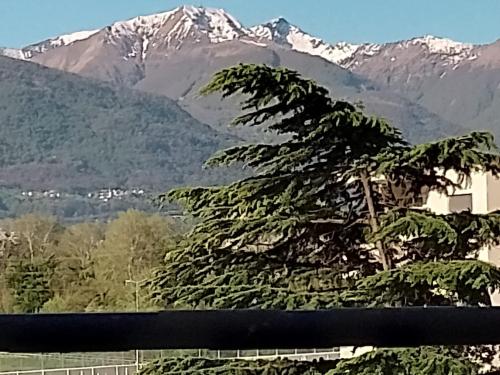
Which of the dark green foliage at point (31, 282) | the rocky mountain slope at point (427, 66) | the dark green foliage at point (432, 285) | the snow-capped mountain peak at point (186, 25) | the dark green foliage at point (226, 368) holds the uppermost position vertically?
the snow-capped mountain peak at point (186, 25)

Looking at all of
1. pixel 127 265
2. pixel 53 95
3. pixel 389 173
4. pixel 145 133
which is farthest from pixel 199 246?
pixel 53 95

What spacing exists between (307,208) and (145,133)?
180ft

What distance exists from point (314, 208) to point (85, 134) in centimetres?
5690

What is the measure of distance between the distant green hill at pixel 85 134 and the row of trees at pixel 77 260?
19.2 meters

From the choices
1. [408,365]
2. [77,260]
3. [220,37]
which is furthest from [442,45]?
[408,365]

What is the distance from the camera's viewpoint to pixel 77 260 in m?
15.8

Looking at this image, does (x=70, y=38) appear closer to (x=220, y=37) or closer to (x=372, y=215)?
(x=220, y=37)

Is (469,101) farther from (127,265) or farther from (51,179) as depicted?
(127,265)

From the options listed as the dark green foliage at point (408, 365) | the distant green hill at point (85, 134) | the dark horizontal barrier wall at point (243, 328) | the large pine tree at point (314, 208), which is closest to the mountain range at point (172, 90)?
the distant green hill at point (85, 134)

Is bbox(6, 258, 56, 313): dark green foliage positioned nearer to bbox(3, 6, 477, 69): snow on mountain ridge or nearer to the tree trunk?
the tree trunk

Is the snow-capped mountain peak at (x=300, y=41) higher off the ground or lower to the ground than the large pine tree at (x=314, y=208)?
higher

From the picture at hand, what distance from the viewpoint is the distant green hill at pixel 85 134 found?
1868 inches

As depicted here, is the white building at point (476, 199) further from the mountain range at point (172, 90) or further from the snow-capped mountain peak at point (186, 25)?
the snow-capped mountain peak at point (186, 25)

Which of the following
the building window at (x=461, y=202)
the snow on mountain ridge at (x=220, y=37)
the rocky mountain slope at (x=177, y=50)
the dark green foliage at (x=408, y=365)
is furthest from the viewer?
the snow on mountain ridge at (x=220, y=37)
